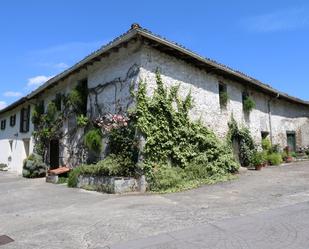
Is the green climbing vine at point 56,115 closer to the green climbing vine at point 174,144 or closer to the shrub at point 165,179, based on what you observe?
the green climbing vine at point 174,144

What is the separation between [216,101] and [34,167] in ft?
32.6

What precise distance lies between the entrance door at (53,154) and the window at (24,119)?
3.72 meters

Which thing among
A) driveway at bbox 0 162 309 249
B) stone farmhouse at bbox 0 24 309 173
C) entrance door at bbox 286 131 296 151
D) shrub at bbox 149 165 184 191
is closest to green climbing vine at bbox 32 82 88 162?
Answer: stone farmhouse at bbox 0 24 309 173

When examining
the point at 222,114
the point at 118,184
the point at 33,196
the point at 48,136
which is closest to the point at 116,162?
the point at 118,184

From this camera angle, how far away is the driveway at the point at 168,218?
5.58 meters

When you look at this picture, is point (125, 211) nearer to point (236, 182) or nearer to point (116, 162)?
point (116, 162)

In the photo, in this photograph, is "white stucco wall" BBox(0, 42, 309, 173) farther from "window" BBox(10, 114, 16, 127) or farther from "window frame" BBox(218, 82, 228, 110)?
"window" BBox(10, 114, 16, 127)

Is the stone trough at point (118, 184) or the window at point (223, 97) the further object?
the window at point (223, 97)

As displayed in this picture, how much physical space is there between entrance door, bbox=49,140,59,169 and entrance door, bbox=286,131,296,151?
1433 cm

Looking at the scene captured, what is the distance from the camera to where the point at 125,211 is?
8219 millimetres

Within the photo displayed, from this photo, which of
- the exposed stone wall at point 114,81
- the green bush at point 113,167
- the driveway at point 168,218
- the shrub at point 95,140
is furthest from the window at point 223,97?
the green bush at point 113,167

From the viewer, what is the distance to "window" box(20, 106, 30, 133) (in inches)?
857

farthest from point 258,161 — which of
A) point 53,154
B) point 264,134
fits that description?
point 53,154

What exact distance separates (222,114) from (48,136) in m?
9.31
